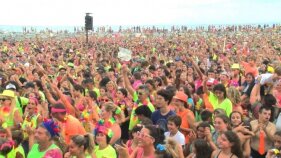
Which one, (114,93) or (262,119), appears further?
Answer: (114,93)

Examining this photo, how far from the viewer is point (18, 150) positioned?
5484mm

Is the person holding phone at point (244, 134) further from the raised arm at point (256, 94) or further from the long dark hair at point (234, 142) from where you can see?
the raised arm at point (256, 94)

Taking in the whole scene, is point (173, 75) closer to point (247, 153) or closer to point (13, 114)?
point (13, 114)

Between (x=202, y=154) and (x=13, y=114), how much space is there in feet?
10.2

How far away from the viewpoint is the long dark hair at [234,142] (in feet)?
15.9

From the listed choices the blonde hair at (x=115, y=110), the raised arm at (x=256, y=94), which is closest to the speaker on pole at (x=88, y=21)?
the raised arm at (x=256, y=94)

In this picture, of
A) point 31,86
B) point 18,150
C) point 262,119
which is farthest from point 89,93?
point 262,119

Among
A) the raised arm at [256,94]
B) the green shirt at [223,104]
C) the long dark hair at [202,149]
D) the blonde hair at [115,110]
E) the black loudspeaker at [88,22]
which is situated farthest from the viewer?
the black loudspeaker at [88,22]

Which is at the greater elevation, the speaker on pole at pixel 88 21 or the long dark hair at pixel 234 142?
the speaker on pole at pixel 88 21

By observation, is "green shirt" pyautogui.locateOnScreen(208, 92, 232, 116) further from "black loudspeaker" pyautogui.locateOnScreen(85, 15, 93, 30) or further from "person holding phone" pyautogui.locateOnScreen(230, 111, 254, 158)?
"black loudspeaker" pyautogui.locateOnScreen(85, 15, 93, 30)

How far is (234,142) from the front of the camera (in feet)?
15.9

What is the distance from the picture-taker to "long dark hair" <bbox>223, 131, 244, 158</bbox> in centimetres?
484

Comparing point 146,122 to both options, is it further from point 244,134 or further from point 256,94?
point 256,94

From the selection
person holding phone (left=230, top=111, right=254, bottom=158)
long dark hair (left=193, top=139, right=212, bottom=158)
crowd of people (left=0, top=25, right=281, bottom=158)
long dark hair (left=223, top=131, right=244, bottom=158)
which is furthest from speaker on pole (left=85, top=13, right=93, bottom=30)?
long dark hair (left=223, top=131, right=244, bottom=158)
